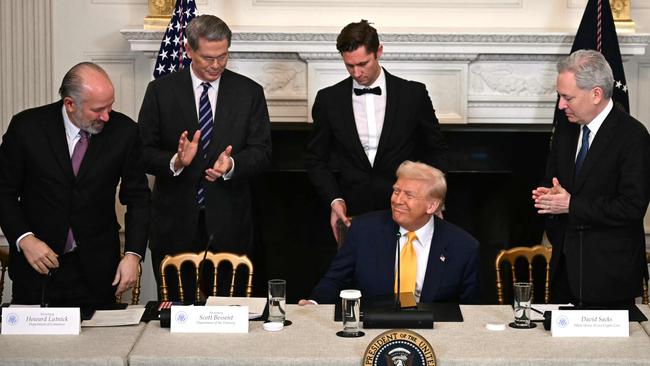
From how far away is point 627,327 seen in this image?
144 inches

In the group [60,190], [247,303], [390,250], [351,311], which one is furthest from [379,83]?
[351,311]

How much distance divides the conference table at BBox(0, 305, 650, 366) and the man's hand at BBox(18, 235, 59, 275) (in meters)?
0.45

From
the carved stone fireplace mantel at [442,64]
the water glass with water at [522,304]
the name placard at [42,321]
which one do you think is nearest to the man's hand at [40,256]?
the name placard at [42,321]

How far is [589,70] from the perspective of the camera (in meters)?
4.35

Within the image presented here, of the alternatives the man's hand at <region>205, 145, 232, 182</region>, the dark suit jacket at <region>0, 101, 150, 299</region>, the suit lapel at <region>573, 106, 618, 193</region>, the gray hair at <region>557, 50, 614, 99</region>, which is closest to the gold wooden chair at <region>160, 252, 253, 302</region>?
the dark suit jacket at <region>0, 101, 150, 299</region>

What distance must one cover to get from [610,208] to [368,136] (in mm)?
1426

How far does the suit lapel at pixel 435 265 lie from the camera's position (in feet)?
14.1

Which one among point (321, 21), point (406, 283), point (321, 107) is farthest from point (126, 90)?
point (406, 283)

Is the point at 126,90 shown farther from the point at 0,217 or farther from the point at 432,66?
the point at 0,217

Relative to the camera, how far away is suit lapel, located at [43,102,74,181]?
4.29 meters

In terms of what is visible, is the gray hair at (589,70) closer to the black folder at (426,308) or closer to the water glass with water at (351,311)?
the black folder at (426,308)

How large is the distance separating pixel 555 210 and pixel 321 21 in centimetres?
276

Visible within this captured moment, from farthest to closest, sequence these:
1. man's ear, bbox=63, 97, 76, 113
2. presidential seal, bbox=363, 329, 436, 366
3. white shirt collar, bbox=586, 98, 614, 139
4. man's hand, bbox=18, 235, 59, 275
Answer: white shirt collar, bbox=586, 98, 614, 139
man's ear, bbox=63, 97, 76, 113
man's hand, bbox=18, 235, 59, 275
presidential seal, bbox=363, 329, 436, 366

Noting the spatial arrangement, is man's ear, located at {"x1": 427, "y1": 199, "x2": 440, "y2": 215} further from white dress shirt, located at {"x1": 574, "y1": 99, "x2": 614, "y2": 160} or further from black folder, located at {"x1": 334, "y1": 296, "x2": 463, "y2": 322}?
white dress shirt, located at {"x1": 574, "y1": 99, "x2": 614, "y2": 160}
